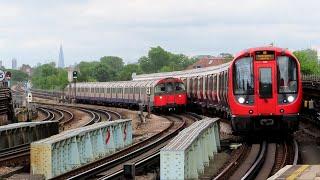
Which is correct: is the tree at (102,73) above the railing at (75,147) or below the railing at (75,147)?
above

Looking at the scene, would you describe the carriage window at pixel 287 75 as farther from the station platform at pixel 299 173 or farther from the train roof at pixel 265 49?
the station platform at pixel 299 173

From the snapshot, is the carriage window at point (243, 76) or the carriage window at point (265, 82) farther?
the carriage window at point (243, 76)

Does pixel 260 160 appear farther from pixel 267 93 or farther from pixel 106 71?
pixel 106 71

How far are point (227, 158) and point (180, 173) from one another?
18.1 feet

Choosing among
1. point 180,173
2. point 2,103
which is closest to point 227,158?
point 180,173

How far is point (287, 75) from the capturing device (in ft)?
65.3

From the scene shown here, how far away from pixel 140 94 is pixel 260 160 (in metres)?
32.0

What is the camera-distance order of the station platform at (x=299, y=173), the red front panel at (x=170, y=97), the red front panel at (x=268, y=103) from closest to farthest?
the station platform at (x=299, y=173) → the red front panel at (x=268, y=103) → the red front panel at (x=170, y=97)

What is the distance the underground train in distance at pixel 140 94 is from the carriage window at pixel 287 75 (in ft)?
57.7

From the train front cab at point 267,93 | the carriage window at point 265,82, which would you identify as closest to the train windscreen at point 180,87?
the train front cab at point 267,93

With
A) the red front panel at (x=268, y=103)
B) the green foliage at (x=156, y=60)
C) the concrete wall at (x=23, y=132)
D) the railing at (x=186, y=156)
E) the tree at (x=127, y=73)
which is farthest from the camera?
the green foliage at (x=156, y=60)

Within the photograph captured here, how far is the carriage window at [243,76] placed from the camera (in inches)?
784

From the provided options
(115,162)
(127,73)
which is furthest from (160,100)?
(127,73)

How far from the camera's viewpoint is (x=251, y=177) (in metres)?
13.9
